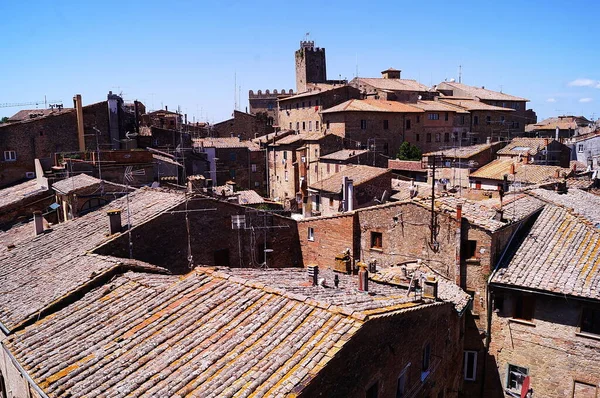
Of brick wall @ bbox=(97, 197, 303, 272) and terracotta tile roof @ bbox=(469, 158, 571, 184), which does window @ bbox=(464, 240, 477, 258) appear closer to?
brick wall @ bbox=(97, 197, 303, 272)

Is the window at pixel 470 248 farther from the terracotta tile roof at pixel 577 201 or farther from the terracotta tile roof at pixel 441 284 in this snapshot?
the terracotta tile roof at pixel 577 201

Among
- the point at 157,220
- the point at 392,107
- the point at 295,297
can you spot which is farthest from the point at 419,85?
the point at 295,297

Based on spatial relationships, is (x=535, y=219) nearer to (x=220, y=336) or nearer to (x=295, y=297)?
(x=295, y=297)

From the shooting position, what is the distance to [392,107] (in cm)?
5034

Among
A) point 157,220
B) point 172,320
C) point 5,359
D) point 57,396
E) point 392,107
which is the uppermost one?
point 392,107

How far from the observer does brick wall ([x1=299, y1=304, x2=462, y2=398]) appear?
26.0 feet

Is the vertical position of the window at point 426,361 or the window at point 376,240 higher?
the window at point 376,240

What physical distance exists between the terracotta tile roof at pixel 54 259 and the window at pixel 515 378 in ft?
44.5

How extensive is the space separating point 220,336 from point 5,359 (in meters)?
6.71

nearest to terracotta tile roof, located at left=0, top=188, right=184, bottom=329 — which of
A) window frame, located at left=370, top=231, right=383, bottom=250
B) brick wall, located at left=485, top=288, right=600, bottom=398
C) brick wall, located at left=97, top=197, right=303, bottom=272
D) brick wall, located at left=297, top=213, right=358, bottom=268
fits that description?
brick wall, located at left=97, top=197, right=303, bottom=272

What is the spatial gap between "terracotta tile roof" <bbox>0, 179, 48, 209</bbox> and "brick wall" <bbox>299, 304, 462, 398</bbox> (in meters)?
19.7

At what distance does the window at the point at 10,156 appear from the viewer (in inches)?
1180

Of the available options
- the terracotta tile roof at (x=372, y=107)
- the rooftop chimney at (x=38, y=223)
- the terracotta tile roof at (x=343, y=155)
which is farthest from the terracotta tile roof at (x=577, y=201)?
the terracotta tile roof at (x=372, y=107)

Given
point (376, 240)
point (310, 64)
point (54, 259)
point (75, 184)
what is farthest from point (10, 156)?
point (310, 64)
